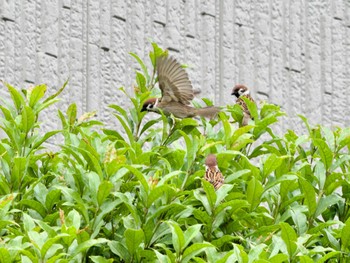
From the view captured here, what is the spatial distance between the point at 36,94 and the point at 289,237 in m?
1.17

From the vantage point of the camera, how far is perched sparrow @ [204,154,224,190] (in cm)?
452

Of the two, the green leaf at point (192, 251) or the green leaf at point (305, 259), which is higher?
the green leaf at point (192, 251)

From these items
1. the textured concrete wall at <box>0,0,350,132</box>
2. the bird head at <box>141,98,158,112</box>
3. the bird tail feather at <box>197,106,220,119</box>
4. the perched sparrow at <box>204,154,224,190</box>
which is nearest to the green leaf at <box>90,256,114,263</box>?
the perched sparrow at <box>204,154,224,190</box>

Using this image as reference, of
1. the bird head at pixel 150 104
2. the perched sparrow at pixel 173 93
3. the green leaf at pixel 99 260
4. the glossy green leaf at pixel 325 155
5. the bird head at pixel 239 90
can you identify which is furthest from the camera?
the bird head at pixel 239 90

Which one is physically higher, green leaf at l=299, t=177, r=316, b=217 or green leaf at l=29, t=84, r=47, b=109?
green leaf at l=29, t=84, r=47, b=109

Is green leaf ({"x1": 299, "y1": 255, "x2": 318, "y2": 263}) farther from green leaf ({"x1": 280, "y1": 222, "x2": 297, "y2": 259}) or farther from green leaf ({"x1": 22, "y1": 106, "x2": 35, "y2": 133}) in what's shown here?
green leaf ({"x1": 22, "y1": 106, "x2": 35, "y2": 133})

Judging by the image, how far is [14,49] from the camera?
273 inches

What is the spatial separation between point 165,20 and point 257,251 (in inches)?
146

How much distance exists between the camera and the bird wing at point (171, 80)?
17.8 feet

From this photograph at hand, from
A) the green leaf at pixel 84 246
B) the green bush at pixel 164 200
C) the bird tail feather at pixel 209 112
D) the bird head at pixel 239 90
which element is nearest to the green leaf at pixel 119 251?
the green bush at pixel 164 200

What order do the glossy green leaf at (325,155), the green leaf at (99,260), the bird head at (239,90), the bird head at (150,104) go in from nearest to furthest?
the green leaf at (99,260) → the glossy green leaf at (325,155) → the bird head at (150,104) → the bird head at (239,90)

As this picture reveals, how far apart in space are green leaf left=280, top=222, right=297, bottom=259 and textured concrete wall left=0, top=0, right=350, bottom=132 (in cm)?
291

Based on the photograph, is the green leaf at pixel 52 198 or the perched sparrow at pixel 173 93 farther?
the perched sparrow at pixel 173 93

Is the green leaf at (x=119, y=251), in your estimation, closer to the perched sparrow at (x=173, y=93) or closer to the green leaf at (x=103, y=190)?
the green leaf at (x=103, y=190)
